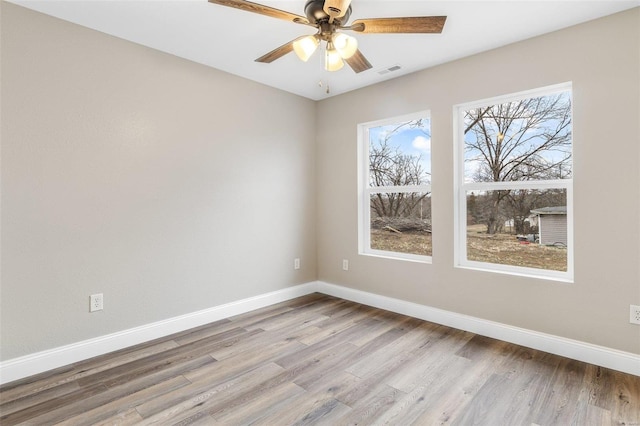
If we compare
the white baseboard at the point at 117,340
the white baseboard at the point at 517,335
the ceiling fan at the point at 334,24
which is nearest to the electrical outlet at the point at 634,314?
the white baseboard at the point at 517,335

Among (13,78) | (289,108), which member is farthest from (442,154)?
(13,78)

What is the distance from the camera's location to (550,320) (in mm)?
2541

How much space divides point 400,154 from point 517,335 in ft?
6.74

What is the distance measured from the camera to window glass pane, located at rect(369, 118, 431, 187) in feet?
11.2

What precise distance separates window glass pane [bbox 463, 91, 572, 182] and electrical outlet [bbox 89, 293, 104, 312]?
3302 millimetres

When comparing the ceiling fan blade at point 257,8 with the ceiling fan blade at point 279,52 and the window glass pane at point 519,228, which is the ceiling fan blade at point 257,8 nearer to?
the ceiling fan blade at point 279,52

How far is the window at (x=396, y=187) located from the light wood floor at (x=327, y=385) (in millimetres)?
1020

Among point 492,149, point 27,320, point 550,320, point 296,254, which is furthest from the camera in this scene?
point 296,254

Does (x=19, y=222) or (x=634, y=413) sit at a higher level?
(x=19, y=222)

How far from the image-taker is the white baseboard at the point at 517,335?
226 centimetres

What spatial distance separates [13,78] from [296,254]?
293 cm

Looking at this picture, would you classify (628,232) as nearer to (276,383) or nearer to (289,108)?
(276,383)

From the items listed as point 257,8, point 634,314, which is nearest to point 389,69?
point 257,8

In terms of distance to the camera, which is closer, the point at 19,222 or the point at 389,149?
the point at 19,222
